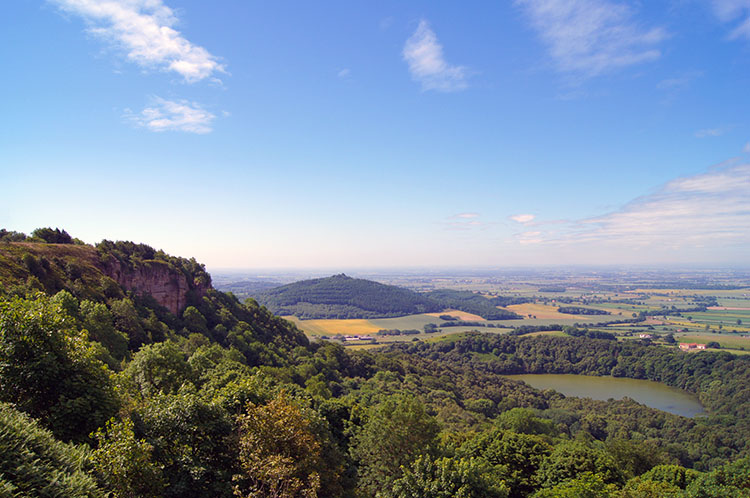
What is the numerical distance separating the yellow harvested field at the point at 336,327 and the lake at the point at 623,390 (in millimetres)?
57905

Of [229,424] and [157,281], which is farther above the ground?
[157,281]

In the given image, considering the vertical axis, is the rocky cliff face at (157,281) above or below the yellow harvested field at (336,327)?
above

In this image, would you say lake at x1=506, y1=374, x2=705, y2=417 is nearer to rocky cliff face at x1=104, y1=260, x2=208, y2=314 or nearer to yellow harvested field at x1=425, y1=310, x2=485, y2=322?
yellow harvested field at x1=425, y1=310, x2=485, y2=322

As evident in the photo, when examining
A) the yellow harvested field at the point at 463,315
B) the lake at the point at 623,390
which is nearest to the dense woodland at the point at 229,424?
the lake at the point at 623,390

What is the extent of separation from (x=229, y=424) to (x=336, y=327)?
129429 millimetres

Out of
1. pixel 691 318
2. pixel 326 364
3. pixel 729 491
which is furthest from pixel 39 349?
pixel 691 318

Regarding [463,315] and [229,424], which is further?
[463,315]

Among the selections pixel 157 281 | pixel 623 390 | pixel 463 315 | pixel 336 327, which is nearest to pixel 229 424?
pixel 157 281

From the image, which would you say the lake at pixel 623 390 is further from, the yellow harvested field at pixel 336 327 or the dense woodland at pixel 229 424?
the yellow harvested field at pixel 336 327

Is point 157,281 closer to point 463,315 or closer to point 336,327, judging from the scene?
point 336,327

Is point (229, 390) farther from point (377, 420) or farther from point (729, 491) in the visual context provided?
point (729, 491)

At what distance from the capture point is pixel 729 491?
19.6 meters

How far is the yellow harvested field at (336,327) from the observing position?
431 feet

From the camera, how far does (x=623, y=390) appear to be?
91375mm
